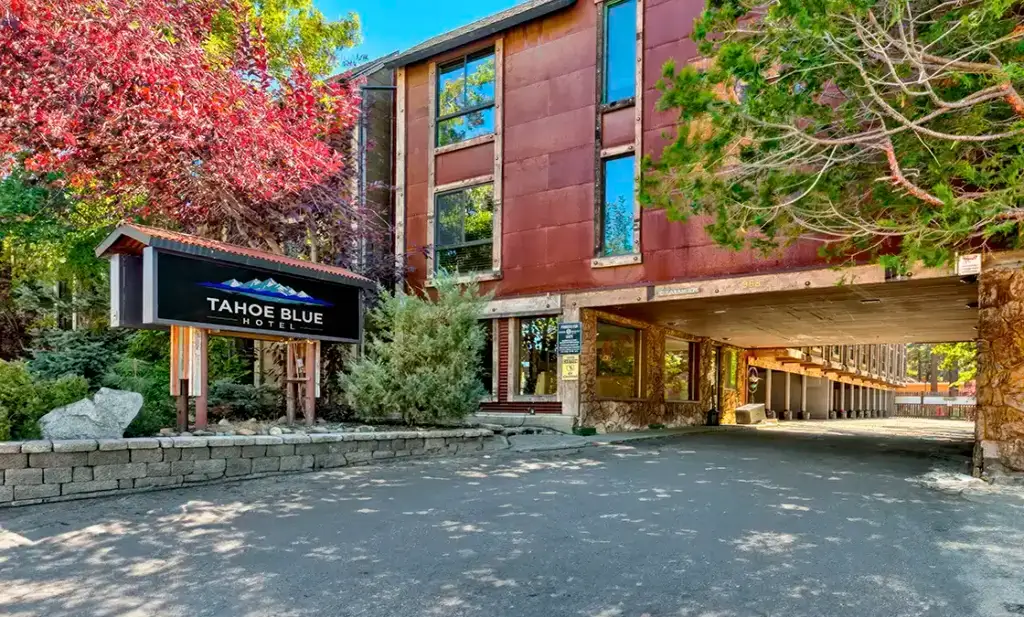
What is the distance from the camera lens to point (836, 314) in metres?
16.5

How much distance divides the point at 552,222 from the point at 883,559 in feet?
36.1

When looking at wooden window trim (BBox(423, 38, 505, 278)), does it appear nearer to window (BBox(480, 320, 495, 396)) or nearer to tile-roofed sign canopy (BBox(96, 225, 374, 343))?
window (BBox(480, 320, 495, 396))

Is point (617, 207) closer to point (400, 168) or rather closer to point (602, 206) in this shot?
point (602, 206)

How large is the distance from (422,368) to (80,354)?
740cm

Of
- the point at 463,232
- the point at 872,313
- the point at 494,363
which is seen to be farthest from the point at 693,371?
the point at 463,232

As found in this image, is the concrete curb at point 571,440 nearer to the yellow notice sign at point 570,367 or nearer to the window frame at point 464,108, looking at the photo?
the yellow notice sign at point 570,367

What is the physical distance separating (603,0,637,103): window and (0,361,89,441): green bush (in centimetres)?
1167

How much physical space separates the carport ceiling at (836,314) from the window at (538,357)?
1.62m

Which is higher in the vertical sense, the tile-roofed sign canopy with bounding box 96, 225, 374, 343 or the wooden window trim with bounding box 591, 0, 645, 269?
the wooden window trim with bounding box 591, 0, 645, 269

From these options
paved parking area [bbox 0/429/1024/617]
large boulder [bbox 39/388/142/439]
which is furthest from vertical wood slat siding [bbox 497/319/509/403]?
large boulder [bbox 39/388/142/439]

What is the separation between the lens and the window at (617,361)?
52.5ft

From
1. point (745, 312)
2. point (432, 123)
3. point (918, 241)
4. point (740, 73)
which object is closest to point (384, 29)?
point (432, 123)

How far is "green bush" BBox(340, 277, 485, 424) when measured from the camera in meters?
11.4

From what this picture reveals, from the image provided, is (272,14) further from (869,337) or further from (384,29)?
(869,337)
